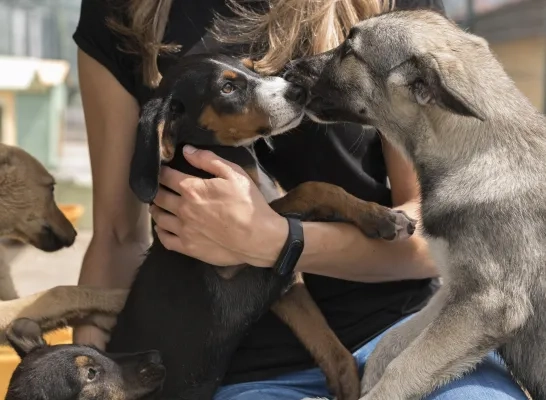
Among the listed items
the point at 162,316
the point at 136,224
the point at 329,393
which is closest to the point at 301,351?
the point at 329,393

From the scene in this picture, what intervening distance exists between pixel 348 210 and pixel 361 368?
0.54 m

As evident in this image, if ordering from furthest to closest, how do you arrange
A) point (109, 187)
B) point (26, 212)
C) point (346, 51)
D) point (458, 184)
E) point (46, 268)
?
point (46, 268)
point (26, 212)
point (109, 187)
point (346, 51)
point (458, 184)

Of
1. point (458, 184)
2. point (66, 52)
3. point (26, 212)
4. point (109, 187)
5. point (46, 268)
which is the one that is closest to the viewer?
point (458, 184)

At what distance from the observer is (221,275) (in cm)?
290

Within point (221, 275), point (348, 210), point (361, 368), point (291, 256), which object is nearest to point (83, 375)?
point (221, 275)

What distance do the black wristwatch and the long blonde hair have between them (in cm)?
60

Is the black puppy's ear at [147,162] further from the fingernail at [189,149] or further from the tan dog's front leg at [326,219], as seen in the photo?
the tan dog's front leg at [326,219]

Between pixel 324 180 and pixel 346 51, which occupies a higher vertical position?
pixel 346 51

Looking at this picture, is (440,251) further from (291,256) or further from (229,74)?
(229,74)

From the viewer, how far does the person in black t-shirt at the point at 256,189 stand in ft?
9.27

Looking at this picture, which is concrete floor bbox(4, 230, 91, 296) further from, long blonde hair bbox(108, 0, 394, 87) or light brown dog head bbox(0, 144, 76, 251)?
long blonde hair bbox(108, 0, 394, 87)

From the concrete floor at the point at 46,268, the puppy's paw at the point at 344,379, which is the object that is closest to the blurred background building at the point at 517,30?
the concrete floor at the point at 46,268

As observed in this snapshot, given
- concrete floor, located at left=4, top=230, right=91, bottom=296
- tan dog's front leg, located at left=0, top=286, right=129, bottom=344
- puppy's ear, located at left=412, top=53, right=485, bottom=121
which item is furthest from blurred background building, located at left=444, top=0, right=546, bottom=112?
puppy's ear, located at left=412, top=53, right=485, bottom=121

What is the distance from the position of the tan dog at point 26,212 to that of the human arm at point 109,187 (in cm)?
58
